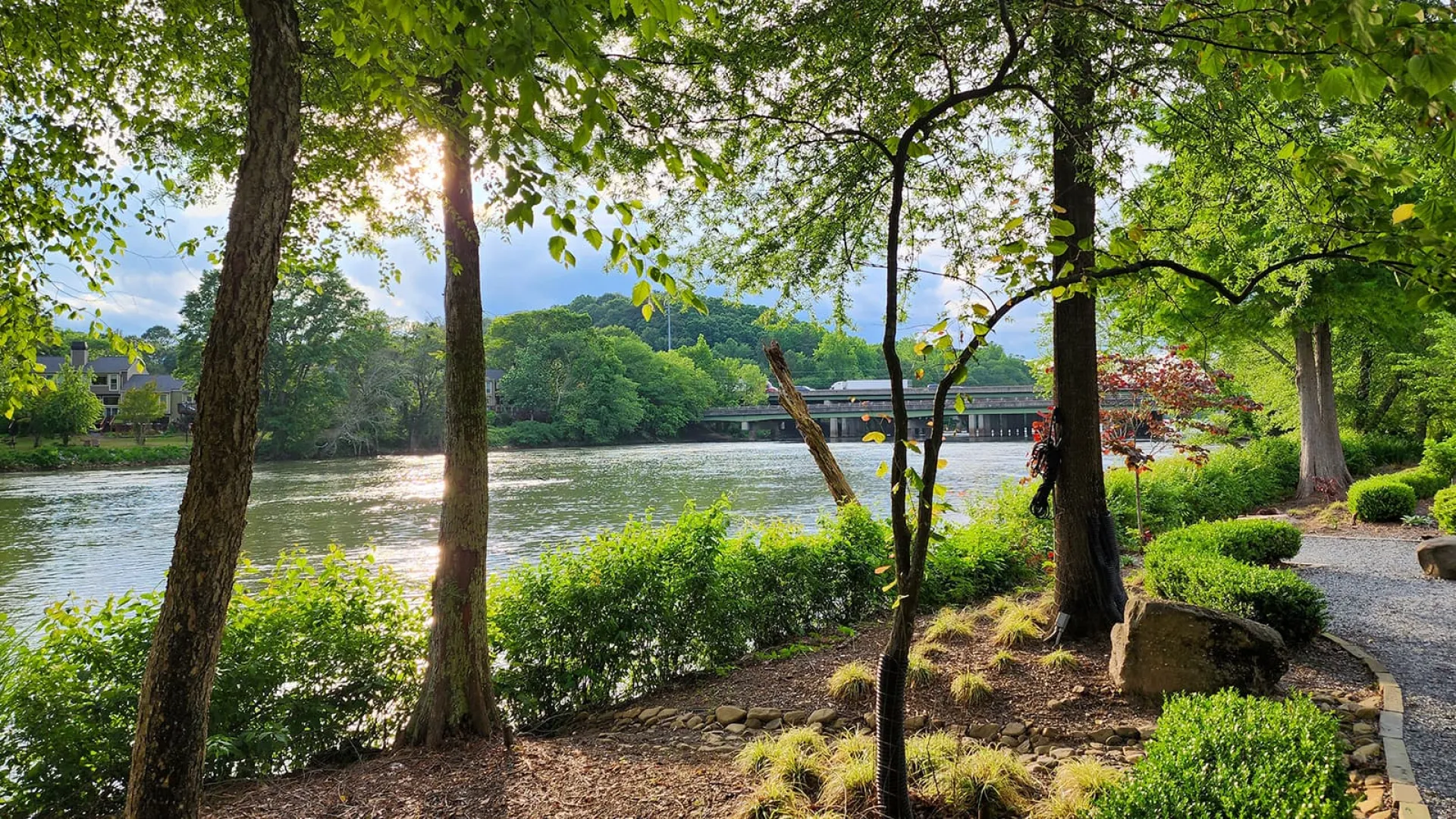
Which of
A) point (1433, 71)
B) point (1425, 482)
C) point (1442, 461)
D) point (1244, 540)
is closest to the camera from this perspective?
point (1433, 71)

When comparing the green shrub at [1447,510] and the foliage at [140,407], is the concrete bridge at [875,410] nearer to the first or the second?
the green shrub at [1447,510]

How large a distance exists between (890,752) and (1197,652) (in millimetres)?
2237

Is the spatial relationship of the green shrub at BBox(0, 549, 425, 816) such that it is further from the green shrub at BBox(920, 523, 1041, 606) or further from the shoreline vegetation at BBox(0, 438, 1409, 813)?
the green shrub at BBox(920, 523, 1041, 606)

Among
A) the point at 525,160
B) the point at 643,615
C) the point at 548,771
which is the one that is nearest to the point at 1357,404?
the point at 643,615

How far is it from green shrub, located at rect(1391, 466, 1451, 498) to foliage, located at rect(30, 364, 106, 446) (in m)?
43.9

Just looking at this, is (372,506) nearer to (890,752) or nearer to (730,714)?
(730,714)

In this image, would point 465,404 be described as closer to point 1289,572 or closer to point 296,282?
point 1289,572

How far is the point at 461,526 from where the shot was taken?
4.42 metres

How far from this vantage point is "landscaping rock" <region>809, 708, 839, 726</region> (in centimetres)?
432

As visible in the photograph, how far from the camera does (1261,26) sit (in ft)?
6.18

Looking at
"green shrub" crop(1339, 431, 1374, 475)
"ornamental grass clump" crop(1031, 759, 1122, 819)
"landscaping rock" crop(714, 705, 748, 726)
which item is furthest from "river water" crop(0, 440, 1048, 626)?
"green shrub" crop(1339, 431, 1374, 475)

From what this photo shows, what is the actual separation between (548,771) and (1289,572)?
5023 millimetres

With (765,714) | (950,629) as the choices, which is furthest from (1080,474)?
(765,714)

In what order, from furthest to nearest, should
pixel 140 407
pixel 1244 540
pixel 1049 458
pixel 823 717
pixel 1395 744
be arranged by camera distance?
pixel 140 407 < pixel 1244 540 < pixel 1049 458 < pixel 823 717 < pixel 1395 744
